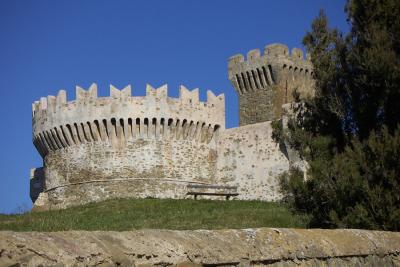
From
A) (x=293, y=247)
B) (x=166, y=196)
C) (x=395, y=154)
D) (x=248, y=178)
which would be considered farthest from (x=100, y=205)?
(x=293, y=247)

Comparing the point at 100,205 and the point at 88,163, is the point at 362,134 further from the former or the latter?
the point at 88,163

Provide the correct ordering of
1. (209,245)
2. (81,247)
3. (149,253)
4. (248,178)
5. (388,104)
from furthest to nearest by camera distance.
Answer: (248,178) < (388,104) < (209,245) < (149,253) < (81,247)

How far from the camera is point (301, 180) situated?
43.4 feet

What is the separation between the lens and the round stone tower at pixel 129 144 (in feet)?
98.2

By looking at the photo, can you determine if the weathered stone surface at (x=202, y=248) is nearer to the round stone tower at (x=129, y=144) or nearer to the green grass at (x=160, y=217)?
the green grass at (x=160, y=217)

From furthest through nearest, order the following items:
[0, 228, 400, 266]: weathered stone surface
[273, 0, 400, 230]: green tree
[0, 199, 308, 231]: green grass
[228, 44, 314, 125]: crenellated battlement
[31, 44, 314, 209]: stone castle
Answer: [228, 44, 314, 125]: crenellated battlement, [31, 44, 314, 209]: stone castle, [0, 199, 308, 231]: green grass, [273, 0, 400, 230]: green tree, [0, 228, 400, 266]: weathered stone surface

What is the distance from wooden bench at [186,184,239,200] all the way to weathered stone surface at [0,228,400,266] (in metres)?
22.1

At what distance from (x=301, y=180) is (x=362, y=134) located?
1.51 metres

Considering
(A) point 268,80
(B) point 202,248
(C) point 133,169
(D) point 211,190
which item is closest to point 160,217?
(D) point 211,190

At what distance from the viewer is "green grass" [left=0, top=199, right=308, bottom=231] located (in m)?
18.0

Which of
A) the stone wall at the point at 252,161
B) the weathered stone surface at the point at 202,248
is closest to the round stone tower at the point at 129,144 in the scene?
the stone wall at the point at 252,161

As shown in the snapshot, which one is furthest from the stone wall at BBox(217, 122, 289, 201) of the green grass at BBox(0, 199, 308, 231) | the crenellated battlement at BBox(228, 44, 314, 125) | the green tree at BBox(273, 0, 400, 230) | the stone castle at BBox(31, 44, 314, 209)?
the green tree at BBox(273, 0, 400, 230)

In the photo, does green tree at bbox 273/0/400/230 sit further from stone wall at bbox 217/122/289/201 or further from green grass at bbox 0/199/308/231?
stone wall at bbox 217/122/289/201

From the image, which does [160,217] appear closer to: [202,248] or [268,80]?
[202,248]
